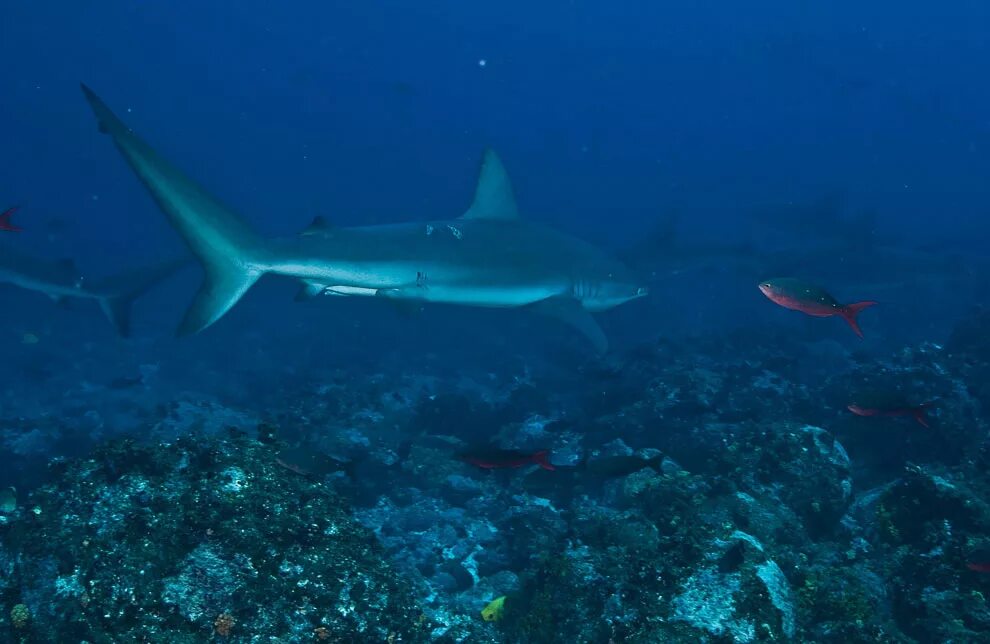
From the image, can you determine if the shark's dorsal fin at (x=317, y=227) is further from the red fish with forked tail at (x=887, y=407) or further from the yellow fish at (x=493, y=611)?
the red fish with forked tail at (x=887, y=407)

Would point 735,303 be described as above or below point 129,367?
below

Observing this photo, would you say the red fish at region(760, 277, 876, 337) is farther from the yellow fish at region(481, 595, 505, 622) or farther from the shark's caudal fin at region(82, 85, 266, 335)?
the shark's caudal fin at region(82, 85, 266, 335)

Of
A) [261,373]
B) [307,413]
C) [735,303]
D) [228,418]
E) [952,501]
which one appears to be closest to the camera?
[952,501]

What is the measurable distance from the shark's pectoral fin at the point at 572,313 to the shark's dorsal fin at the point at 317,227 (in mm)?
4536

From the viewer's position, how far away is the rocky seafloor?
298 cm

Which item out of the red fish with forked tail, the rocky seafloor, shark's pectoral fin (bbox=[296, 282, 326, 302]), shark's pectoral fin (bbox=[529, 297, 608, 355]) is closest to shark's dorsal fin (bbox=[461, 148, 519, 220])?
shark's pectoral fin (bbox=[529, 297, 608, 355])

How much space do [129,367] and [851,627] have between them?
22260 mm

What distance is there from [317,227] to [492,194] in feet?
13.1

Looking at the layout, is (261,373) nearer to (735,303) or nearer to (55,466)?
(55,466)

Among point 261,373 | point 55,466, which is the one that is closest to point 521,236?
point 55,466

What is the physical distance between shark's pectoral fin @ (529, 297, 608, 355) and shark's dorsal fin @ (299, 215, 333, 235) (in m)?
4.54

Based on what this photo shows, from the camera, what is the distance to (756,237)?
1615 inches

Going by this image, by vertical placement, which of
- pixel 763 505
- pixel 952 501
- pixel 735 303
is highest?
pixel 952 501

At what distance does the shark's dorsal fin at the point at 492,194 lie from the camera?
984cm
